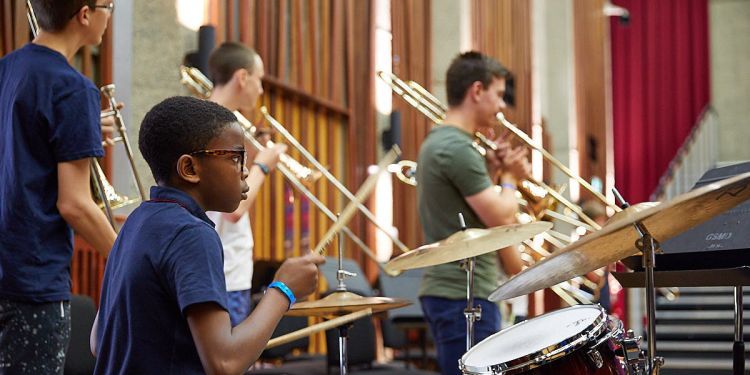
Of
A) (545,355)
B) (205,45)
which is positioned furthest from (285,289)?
(205,45)

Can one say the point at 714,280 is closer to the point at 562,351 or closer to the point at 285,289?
the point at 562,351

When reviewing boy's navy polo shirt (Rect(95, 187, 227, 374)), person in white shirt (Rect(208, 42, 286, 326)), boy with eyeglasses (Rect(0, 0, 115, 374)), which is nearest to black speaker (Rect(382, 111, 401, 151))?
person in white shirt (Rect(208, 42, 286, 326))

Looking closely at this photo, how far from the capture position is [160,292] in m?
2.12

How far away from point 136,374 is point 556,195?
3047 millimetres

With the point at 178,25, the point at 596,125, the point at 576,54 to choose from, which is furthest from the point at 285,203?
the point at 596,125

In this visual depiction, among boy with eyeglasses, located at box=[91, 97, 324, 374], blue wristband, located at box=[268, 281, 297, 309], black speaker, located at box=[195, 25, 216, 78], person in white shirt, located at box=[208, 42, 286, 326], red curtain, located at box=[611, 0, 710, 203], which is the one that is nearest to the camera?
boy with eyeglasses, located at box=[91, 97, 324, 374]

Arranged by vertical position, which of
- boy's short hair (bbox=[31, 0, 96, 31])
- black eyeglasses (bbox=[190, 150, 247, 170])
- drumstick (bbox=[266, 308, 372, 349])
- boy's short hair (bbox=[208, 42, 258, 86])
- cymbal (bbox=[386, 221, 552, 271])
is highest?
boy's short hair (bbox=[31, 0, 96, 31])

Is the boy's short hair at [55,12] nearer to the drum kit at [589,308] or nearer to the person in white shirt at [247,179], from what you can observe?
the drum kit at [589,308]

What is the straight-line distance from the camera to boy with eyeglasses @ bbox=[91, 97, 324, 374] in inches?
81.1

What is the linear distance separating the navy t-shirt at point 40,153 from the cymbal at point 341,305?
0.66 m

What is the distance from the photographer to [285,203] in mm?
6461

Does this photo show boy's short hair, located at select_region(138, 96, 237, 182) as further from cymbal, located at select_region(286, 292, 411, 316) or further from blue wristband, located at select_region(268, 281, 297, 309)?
cymbal, located at select_region(286, 292, 411, 316)

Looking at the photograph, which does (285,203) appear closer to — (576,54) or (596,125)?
(576,54)

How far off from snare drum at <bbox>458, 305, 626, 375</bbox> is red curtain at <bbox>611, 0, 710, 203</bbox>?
13.6 m
